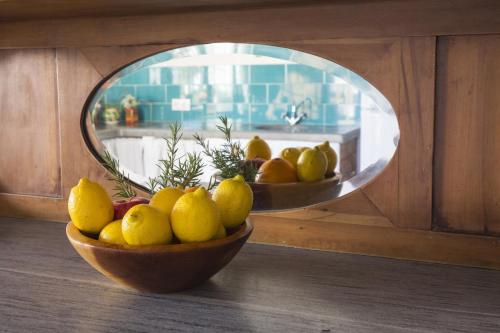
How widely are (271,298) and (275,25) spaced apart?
429 mm

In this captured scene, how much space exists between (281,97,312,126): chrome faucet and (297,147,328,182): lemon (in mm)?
2126

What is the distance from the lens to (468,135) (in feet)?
2.70

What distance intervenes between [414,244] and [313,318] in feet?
0.90

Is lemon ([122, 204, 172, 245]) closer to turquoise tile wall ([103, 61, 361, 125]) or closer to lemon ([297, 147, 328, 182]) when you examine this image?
lemon ([297, 147, 328, 182])

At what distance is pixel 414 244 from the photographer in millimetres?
861

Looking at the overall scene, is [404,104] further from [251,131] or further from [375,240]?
[251,131]

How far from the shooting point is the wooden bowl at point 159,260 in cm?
64

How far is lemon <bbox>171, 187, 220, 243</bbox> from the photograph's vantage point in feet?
2.16

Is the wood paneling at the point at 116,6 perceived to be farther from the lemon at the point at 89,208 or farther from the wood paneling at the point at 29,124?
the lemon at the point at 89,208

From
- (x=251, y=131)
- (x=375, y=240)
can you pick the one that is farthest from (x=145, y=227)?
(x=251, y=131)

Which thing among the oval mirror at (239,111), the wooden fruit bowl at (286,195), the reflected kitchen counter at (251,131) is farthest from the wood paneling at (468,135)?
the reflected kitchen counter at (251,131)

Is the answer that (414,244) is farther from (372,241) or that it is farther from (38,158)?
(38,158)

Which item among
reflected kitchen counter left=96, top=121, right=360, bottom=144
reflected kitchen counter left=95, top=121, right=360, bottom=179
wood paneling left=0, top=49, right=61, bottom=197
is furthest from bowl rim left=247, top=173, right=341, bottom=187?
reflected kitchen counter left=96, top=121, right=360, bottom=144

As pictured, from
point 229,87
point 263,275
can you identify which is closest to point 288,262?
point 263,275
